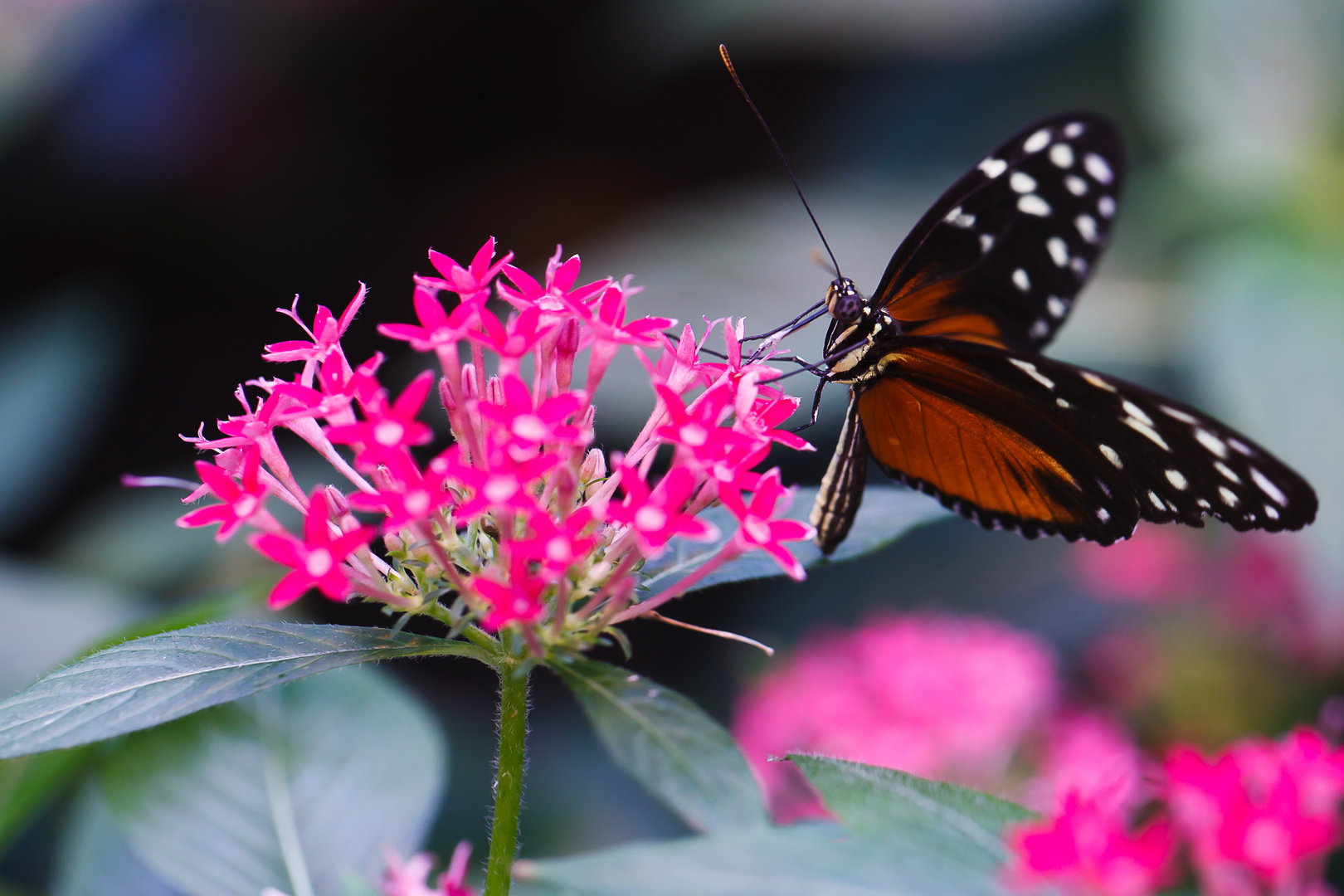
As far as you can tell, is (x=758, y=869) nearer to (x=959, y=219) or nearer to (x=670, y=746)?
(x=670, y=746)

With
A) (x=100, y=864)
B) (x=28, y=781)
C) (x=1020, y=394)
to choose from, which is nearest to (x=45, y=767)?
(x=28, y=781)

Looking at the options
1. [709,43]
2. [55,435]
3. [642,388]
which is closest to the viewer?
[642,388]

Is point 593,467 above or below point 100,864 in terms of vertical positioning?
above

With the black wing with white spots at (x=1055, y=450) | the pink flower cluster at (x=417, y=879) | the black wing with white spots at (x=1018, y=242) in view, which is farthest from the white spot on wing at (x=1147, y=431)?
the pink flower cluster at (x=417, y=879)

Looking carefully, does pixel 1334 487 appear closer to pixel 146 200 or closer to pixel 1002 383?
pixel 1002 383

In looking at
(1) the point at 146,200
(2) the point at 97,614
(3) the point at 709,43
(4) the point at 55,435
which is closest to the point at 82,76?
(1) the point at 146,200

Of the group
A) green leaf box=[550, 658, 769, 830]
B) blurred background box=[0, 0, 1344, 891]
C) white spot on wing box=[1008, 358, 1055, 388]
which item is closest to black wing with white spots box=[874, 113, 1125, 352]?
white spot on wing box=[1008, 358, 1055, 388]
